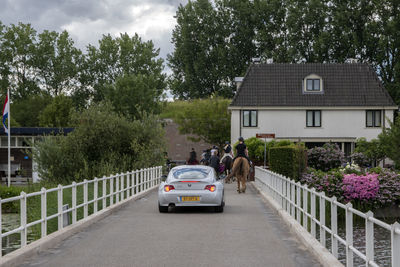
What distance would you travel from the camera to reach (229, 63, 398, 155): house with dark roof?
5675 centimetres

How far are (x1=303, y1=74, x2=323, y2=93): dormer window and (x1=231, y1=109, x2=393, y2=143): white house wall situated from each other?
2203mm

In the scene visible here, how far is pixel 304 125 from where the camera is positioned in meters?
57.0

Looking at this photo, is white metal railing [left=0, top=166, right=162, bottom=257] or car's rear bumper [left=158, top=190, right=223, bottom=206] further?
car's rear bumper [left=158, top=190, right=223, bottom=206]

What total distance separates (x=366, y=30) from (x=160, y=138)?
34378mm

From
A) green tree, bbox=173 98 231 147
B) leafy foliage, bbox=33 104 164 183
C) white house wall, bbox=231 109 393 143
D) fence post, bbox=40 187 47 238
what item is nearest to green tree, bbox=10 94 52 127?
green tree, bbox=173 98 231 147

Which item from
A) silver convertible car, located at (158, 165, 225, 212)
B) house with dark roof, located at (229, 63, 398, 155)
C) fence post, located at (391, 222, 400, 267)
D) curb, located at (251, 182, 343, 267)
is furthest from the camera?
house with dark roof, located at (229, 63, 398, 155)

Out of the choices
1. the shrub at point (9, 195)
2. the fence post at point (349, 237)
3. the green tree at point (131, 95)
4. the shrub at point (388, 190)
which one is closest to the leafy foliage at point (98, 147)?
the shrub at point (9, 195)

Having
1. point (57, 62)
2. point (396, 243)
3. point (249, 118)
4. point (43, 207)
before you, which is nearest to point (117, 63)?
point (57, 62)

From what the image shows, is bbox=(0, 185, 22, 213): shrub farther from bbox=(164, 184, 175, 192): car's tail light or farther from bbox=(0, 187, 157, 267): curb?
bbox=(0, 187, 157, 267): curb

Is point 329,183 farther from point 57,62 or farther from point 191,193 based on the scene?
point 57,62

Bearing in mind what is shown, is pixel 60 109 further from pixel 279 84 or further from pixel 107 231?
pixel 107 231

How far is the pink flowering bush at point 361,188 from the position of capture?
23.6 meters

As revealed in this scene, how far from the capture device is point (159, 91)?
8262 cm

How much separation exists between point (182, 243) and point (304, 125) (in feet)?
149
